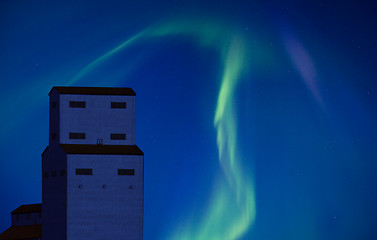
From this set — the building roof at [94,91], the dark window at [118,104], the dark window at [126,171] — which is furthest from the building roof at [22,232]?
the dark window at [118,104]

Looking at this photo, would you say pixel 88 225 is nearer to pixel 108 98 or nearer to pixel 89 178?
pixel 89 178

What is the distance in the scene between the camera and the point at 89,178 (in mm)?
63281

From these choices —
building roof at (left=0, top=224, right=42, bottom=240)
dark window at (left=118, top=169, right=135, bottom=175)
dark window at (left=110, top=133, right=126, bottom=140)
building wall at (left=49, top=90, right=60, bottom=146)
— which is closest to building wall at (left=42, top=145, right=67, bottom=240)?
building wall at (left=49, top=90, right=60, bottom=146)

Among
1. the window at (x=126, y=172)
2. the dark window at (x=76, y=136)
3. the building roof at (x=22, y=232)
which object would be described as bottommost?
the building roof at (x=22, y=232)


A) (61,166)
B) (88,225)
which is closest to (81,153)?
(61,166)

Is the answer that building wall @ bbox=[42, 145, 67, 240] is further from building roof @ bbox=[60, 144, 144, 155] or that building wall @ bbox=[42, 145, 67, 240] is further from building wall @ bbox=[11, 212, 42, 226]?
building wall @ bbox=[11, 212, 42, 226]

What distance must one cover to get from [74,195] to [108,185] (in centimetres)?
298

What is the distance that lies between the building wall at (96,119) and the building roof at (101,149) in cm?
63

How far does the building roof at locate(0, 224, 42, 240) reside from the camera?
7207 cm

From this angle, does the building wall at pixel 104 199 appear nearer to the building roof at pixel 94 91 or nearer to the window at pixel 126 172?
the window at pixel 126 172

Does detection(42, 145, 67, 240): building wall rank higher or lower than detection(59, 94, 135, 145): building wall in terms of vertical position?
lower

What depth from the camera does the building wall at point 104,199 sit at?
62344mm

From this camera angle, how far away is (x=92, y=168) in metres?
63.6

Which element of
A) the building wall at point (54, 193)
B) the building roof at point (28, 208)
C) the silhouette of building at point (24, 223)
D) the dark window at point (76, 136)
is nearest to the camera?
the building wall at point (54, 193)
